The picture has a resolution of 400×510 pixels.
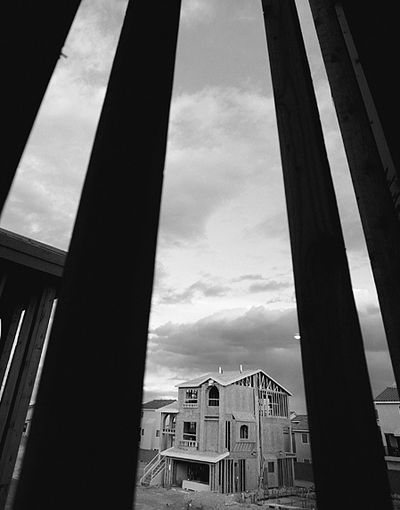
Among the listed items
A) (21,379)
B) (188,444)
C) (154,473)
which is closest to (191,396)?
(188,444)

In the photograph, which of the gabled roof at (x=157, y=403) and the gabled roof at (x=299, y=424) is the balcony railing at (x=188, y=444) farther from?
the gabled roof at (x=157, y=403)

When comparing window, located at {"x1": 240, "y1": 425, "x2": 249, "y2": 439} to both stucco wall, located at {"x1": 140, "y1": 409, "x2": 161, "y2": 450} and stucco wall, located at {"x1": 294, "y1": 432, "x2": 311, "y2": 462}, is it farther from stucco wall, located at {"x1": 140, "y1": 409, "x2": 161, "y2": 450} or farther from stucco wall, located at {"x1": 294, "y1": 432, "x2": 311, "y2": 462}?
stucco wall, located at {"x1": 140, "y1": 409, "x2": 161, "y2": 450}

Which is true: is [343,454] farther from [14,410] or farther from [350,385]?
[14,410]

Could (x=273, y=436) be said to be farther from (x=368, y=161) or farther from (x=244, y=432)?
(x=368, y=161)

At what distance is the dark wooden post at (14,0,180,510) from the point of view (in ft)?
0.92

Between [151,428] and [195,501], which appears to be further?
[151,428]

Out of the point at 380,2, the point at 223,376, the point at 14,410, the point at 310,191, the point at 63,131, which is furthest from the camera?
the point at 223,376

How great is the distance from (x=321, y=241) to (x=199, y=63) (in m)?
2.92

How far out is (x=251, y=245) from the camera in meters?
10.3

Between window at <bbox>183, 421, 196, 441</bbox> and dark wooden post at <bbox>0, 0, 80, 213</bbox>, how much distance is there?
22037 millimetres

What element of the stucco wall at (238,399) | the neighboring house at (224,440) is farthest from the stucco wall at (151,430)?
the stucco wall at (238,399)

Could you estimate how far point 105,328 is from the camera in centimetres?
33

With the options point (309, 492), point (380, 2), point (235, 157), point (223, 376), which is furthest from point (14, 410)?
point (309, 492)

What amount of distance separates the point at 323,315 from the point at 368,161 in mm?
735
